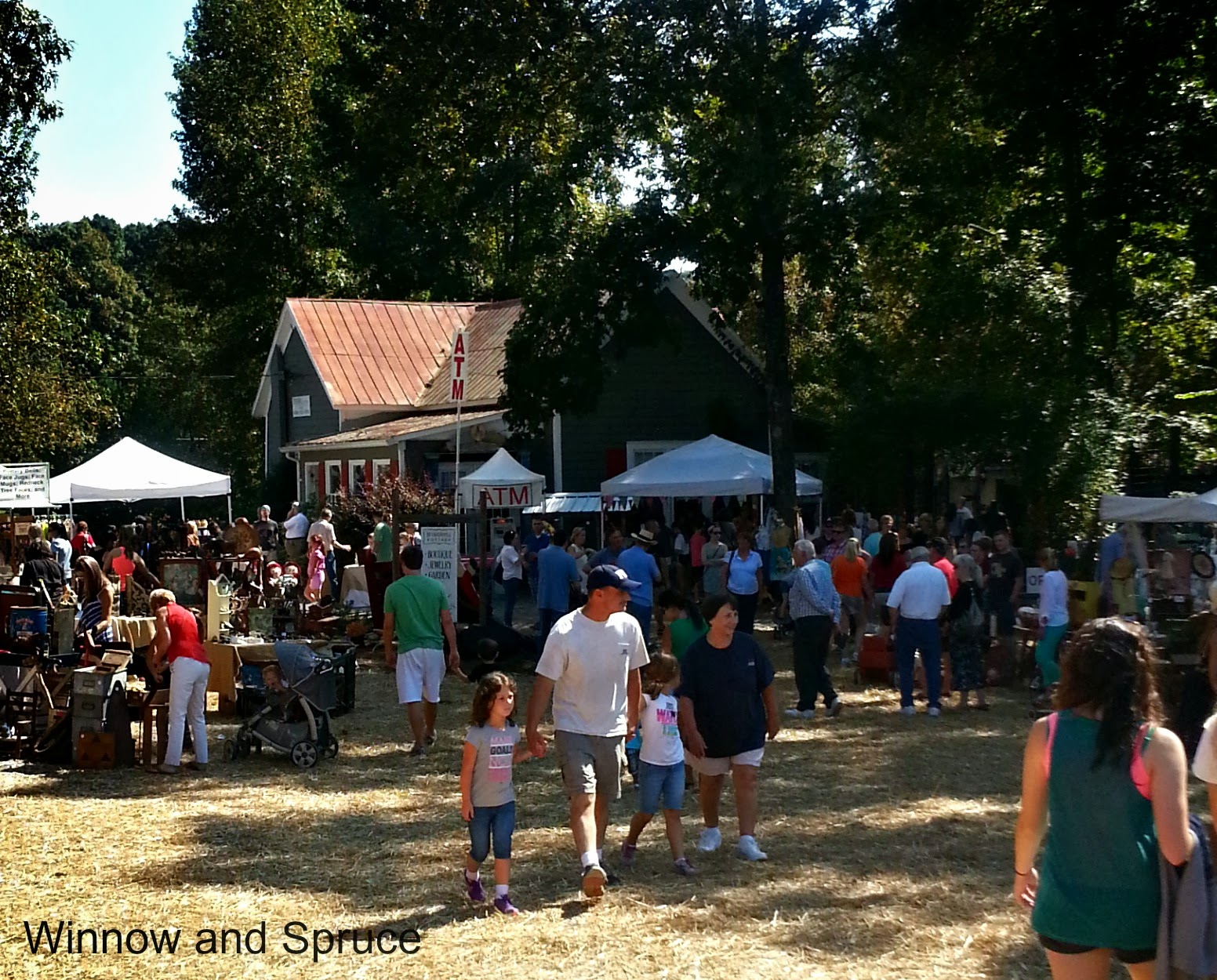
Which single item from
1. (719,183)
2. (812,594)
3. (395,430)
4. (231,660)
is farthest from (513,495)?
(812,594)

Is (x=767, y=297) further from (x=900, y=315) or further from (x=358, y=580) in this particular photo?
(x=900, y=315)

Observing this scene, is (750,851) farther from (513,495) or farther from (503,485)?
(503,485)

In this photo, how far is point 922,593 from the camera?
13.6 meters

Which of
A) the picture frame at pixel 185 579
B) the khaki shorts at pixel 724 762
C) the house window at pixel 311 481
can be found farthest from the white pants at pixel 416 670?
the house window at pixel 311 481

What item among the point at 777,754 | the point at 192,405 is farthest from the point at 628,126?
the point at 192,405

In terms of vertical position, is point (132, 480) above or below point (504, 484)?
above

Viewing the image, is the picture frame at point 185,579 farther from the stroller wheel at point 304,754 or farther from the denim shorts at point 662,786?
the denim shorts at point 662,786

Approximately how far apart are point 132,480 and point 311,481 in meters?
12.1

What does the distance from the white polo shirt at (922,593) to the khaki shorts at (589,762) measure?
6.42 meters

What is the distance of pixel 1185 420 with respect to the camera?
2139 cm

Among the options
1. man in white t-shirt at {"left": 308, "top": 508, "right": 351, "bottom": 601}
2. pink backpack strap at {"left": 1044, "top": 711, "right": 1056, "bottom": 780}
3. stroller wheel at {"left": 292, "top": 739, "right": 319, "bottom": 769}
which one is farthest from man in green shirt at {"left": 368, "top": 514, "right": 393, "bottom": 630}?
pink backpack strap at {"left": 1044, "top": 711, "right": 1056, "bottom": 780}

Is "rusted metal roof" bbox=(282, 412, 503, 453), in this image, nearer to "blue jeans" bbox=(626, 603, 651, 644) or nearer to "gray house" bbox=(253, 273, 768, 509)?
"gray house" bbox=(253, 273, 768, 509)

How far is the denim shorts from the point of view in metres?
8.34

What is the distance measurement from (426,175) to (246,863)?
14.0 metres
